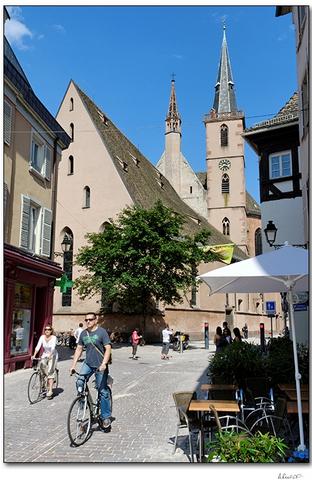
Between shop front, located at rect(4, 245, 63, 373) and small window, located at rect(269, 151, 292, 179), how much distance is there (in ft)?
29.7

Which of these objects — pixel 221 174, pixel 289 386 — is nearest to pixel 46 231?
pixel 289 386

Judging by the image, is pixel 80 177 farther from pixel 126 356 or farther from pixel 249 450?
pixel 249 450

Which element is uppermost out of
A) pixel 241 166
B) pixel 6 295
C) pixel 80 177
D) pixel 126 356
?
pixel 241 166

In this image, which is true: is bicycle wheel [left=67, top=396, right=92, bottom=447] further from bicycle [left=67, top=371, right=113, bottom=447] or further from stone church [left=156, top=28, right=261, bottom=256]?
stone church [left=156, top=28, right=261, bottom=256]

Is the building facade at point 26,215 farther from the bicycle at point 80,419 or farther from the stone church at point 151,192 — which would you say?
the stone church at point 151,192

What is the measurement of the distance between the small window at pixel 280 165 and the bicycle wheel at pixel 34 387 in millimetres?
12190

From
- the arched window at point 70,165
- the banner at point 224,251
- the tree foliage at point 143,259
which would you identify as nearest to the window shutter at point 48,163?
the tree foliage at point 143,259

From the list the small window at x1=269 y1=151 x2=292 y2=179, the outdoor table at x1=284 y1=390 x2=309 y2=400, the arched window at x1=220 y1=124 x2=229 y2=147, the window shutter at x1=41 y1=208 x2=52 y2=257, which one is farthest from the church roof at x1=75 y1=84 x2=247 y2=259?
the outdoor table at x1=284 y1=390 x2=309 y2=400

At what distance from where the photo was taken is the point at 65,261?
109 ft

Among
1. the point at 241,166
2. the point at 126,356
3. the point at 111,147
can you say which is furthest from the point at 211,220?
the point at 126,356

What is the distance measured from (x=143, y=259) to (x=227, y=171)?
2839 cm

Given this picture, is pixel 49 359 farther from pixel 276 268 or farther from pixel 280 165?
pixel 280 165

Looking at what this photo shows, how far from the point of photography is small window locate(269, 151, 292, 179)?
18.0 metres

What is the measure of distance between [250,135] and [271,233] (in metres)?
7.90
